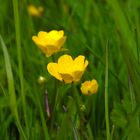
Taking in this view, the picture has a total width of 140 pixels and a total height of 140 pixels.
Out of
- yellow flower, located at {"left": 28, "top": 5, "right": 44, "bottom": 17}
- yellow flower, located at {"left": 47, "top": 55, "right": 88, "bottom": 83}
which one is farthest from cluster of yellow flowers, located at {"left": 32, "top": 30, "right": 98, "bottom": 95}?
yellow flower, located at {"left": 28, "top": 5, "right": 44, "bottom": 17}

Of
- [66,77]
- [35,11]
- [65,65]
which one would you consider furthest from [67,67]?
[35,11]

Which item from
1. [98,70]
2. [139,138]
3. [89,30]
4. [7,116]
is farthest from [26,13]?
[139,138]

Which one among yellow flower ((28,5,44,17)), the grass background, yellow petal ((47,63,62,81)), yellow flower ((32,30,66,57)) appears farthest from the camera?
yellow flower ((28,5,44,17))

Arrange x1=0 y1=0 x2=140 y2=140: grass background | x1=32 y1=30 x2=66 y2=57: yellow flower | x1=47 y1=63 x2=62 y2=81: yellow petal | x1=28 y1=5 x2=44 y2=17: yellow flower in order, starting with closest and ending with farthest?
x1=0 y1=0 x2=140 y2=140: grass background < x1=47 y1=63 x2=62 y2=81: yellow petal < x1=32 y1=30 x2=66 y2=57: yellow flower < x1=28 y1=5 x2=44 y2=17: yellow flower

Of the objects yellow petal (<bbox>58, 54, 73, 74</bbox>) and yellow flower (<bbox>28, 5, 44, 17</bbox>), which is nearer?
yellow petal (<bbox>58, 54, 73, 74</bbox>)

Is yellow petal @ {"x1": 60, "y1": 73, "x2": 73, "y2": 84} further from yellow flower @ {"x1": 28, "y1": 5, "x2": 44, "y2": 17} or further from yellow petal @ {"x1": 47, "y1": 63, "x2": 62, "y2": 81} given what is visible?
yellow flower @ {"x1": 28, "y1": 5, "x2": 44, "y2": 17}

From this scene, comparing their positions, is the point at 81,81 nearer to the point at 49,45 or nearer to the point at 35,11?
the point at 49,45
